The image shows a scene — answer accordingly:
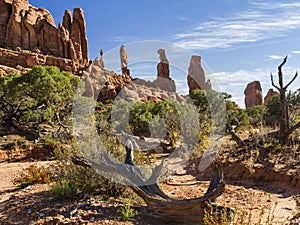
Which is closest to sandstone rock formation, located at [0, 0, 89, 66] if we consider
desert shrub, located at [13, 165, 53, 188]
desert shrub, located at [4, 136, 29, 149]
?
desert shrub, located at [4, 136, 29, 149]

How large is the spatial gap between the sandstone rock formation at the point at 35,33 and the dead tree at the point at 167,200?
140 ft

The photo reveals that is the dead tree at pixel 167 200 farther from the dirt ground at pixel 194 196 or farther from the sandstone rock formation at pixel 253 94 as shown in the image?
the sandstone rock formation at pixel 253 94

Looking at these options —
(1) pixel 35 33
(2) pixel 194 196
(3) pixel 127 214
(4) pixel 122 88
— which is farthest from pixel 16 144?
(1) pixel 35 33

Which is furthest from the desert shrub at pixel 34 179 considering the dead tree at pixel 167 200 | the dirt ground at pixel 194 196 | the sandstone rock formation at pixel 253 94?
the sandstone rock formation at pixel 253 94

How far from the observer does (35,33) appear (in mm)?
45406

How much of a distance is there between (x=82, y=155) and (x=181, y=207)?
8.86 feet

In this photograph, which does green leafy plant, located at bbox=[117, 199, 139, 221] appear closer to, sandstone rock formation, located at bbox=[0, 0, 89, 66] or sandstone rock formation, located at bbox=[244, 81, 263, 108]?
sandstone rock formation, located at bbox=[0, 0, 89, 66]

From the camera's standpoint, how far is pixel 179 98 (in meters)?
15.3

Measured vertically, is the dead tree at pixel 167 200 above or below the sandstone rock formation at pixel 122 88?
below

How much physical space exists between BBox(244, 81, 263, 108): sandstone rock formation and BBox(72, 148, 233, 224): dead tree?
68050 millimetres

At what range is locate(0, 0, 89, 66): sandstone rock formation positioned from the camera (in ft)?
143

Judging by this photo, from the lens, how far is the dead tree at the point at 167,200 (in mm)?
A: 4105

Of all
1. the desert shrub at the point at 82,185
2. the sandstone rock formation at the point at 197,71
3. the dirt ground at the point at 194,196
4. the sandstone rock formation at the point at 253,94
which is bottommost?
the dirt ground at the point at 194,196

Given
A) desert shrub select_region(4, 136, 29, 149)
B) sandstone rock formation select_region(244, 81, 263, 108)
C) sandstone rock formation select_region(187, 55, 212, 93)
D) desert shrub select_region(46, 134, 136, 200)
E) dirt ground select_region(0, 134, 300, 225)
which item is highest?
sandstone rock formation select_region(244, 81, 263, 108)
